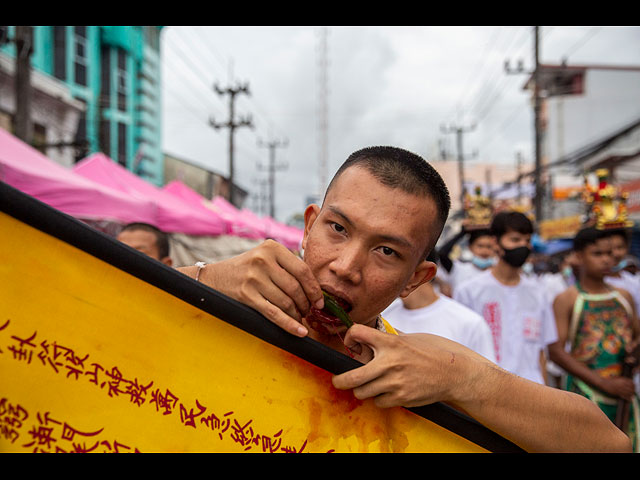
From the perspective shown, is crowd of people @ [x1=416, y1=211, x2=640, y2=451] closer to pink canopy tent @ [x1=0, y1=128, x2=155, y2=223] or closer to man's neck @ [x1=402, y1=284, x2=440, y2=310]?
man's neck @ [x1=402, y1=284, x2=440, y2=310]

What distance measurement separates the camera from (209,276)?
1.24 m

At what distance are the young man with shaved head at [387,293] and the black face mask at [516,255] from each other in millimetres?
3103

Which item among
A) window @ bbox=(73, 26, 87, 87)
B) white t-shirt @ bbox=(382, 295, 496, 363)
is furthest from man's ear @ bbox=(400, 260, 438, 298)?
window @ bbox=(73, 26, 87, 87)

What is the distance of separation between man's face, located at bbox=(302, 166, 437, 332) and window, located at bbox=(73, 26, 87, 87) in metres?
23.0

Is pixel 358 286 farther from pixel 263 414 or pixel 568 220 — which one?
pixel 568 220

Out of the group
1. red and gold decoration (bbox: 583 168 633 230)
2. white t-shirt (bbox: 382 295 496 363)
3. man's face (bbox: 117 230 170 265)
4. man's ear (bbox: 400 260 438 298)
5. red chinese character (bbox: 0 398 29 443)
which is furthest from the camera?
red and gold decoration (bbox: 583 168 633 230)

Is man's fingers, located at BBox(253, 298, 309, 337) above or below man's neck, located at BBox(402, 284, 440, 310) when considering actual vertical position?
above

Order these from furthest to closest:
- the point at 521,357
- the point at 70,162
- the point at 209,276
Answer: the point at 70,162 → the point at 521,357 → the point at 209,276

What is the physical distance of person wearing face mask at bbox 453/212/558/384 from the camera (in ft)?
14.4

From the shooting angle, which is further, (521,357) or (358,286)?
(521,357)

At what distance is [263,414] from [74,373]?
0.38m

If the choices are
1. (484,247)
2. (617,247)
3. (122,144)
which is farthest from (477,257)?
(122,144)

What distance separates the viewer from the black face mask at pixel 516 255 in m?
4.48
